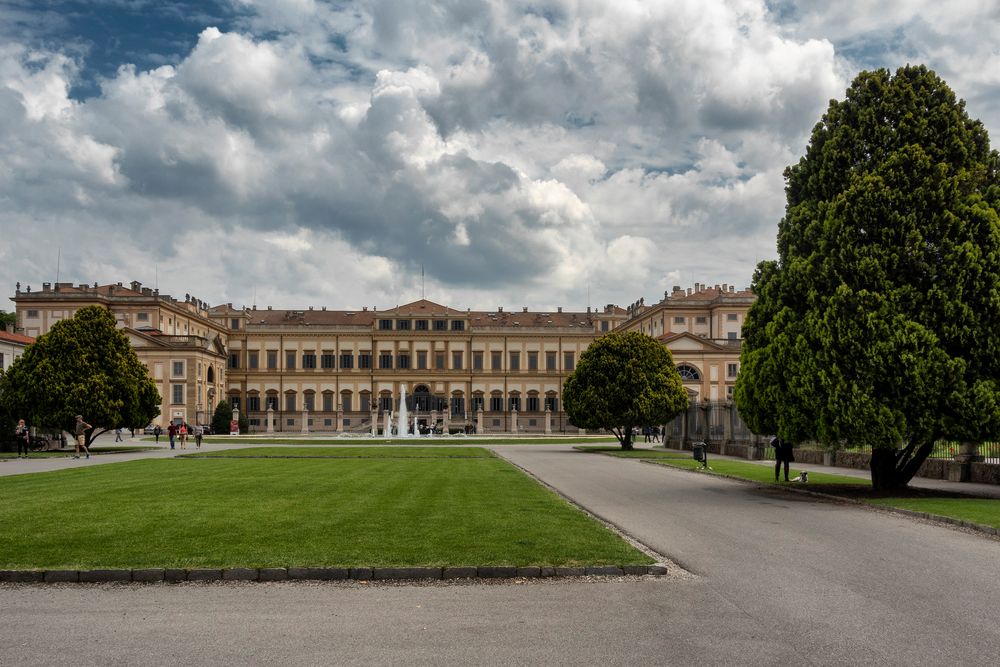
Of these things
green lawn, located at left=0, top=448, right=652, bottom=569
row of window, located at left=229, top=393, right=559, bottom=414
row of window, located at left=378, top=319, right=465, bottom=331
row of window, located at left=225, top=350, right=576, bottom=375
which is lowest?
row of window, located at left=229, top=393, right=559, bottom=414

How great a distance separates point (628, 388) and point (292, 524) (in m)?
36.1

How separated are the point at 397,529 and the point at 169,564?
3629mm

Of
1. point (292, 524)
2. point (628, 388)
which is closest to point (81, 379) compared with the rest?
point (628, 388)

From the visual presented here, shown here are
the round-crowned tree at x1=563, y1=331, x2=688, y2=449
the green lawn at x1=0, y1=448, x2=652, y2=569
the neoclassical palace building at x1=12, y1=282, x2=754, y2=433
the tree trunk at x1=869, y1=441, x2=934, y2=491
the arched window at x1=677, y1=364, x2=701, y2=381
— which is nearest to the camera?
the green lawn at x1=0, y1=448, x2=652, y2=569

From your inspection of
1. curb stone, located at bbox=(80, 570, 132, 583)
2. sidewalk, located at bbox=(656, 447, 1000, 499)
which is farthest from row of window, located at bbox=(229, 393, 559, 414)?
curb stone, located at bbox=(80, 570, 132, 583)

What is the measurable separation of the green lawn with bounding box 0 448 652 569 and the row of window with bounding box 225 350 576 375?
7903 centimetres

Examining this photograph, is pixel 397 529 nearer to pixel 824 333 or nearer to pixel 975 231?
pixel 824 333

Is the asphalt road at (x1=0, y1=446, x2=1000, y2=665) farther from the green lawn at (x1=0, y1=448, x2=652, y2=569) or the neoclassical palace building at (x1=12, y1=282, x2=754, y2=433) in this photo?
the neoclassical palace building at (x1=12, y1=282, x2=754, y2=433)

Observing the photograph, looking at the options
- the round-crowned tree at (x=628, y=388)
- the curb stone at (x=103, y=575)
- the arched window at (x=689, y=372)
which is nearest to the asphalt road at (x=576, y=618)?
the curb stone at (x=103, y=575)

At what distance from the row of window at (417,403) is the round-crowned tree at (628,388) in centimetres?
5145

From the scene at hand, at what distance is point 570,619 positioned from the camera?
788cm

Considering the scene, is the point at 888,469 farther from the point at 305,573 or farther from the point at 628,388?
the point at 628,388

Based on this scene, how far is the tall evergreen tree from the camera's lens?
1733cm

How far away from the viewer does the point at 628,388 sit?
47.9 m
